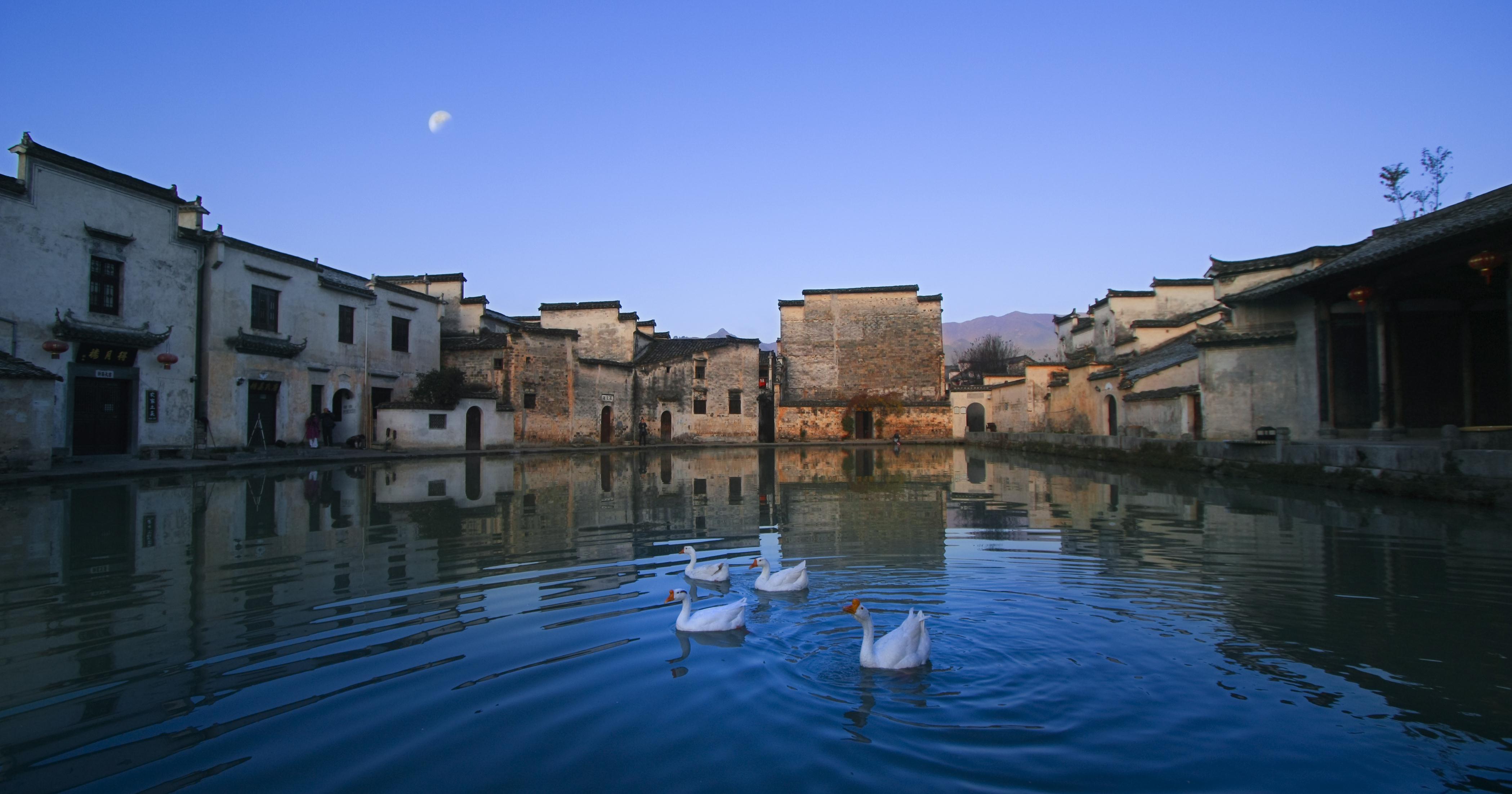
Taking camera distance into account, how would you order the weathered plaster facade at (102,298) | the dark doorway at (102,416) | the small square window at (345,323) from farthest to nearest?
the small square window at (345,323) < the dark doorway at (102,416) < the weathered plaster facade at (102,298)

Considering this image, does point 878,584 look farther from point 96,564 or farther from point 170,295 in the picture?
point 170,295

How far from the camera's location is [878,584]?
6281 millimetres

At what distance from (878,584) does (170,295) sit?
20906 millimetres

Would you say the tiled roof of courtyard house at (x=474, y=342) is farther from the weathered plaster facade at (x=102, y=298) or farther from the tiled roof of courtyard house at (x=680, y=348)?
the weathered plaster facade at (x=102, y=298)

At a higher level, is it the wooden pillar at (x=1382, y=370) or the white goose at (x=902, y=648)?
the wooden pillar at (x=1382, y=370)

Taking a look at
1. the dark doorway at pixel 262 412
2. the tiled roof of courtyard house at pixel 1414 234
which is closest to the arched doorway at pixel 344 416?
the dark doorway at pixel 262 412

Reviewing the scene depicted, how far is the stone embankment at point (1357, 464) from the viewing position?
32.1 ft

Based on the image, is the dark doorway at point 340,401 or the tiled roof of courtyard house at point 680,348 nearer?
the dark doorway at point 340,401

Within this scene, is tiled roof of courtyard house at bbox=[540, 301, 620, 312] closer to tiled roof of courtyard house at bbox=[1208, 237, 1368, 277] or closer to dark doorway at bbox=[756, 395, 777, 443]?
dark doorway at bbox=[756, 395, 777, 443]

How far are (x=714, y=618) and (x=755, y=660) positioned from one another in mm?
586

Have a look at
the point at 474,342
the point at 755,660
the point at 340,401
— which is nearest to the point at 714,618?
the point at 755,660

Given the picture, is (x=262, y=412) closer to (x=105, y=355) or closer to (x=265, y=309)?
(x=265, y=309)

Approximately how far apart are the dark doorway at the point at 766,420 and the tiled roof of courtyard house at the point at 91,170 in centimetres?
2605

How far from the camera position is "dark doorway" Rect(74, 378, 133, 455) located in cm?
1748
